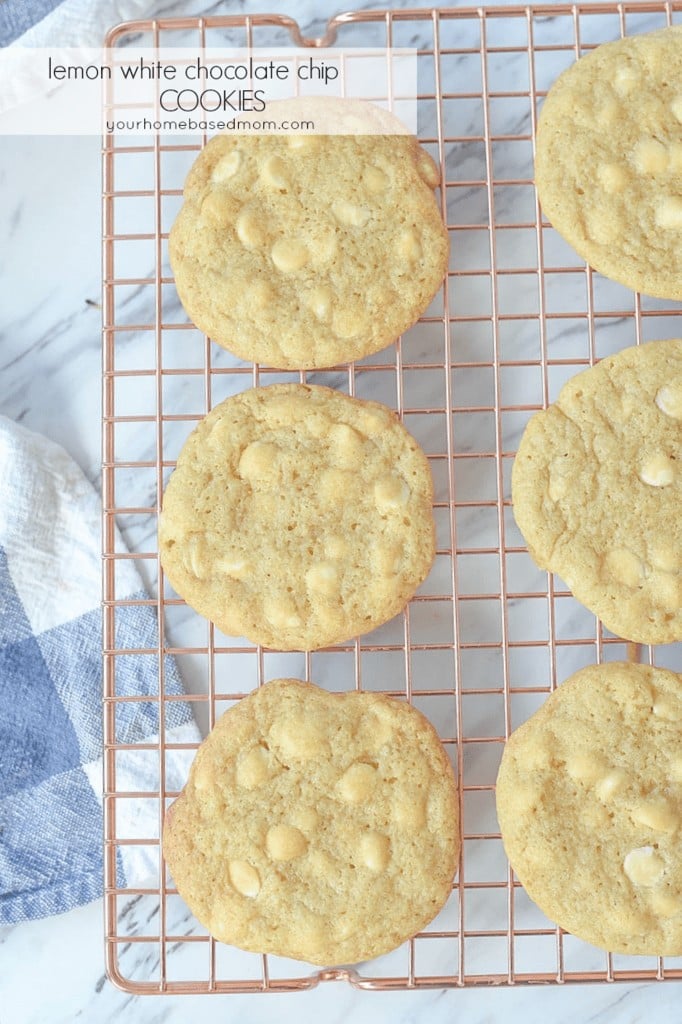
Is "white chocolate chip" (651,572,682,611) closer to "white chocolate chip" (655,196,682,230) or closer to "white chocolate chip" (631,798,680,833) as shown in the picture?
"white chocolate chip" (631,798,680,833)

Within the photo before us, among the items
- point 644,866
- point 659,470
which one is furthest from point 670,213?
point 644,866

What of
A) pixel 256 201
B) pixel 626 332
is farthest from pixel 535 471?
pixel 256 201

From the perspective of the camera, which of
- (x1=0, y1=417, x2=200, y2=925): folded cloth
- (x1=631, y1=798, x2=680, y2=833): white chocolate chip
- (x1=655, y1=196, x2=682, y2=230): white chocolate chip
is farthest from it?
(x1=0, y1=417, x2=200, y2=925): folded cloth

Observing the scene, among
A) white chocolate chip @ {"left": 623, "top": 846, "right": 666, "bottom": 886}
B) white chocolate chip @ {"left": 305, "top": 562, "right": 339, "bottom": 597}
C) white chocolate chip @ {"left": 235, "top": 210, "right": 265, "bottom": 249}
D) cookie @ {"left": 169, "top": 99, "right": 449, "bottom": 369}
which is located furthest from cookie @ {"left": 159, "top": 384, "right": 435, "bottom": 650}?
white chocolate chip @ {"left": 623, "top": 846, "right": 666, "bottom": 886}

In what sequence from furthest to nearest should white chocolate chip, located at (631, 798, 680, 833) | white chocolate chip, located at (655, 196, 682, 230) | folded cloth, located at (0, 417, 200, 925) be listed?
1. folded cloth, located at (0, 417, 200, 925)
2. white chocolate chip, located at (655, 196, 682, 230)
3. white chocolate chip, located at (631, 798, 680, 833)

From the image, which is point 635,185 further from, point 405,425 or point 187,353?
point 187,353

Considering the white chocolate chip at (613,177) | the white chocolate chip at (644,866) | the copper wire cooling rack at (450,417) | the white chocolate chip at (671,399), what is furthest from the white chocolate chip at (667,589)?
the white chocolate chip at (613,177)

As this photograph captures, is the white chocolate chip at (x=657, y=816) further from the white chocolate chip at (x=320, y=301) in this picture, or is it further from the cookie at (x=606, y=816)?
the white chocolate chip at (x=320, y=301)
